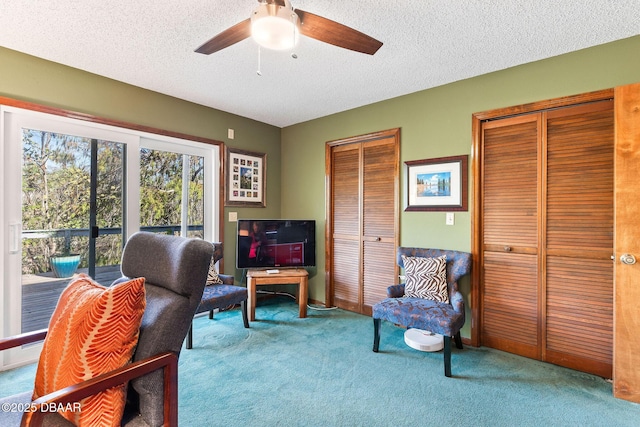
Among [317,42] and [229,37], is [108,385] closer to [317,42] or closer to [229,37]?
[229,37]

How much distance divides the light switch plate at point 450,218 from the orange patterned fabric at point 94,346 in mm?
2630

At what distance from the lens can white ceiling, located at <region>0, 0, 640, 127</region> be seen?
73.5 inches

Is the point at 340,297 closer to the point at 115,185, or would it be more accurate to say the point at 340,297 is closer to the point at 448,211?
the point at 448,211

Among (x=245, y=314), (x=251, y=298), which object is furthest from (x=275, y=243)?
(x=245, y=314)

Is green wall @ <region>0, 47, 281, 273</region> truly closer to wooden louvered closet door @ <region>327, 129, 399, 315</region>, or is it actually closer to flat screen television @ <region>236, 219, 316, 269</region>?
flat screen television @ <region>236, 219, 316, 269</region>

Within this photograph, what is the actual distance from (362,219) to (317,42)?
200 cm

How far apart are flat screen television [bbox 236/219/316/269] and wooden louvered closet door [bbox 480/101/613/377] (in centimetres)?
197

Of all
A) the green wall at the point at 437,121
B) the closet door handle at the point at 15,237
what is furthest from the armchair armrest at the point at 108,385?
the green wall at the point at 437,121

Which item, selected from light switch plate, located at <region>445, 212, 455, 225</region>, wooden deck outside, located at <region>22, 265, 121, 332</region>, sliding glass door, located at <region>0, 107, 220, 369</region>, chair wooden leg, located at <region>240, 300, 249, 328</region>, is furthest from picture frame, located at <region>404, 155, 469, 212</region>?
wooden deck outside, located at <region>22, 265, 121, 332</region>

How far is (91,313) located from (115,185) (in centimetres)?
226

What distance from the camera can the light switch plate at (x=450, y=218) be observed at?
295 cm

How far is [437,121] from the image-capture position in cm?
307

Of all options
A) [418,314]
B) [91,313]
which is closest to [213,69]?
[91,313]

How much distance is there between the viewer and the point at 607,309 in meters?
2.24
